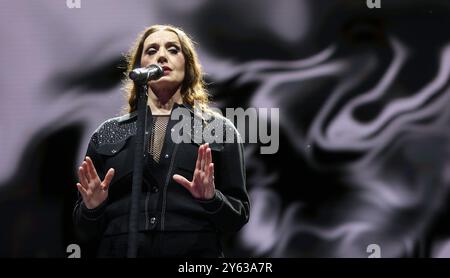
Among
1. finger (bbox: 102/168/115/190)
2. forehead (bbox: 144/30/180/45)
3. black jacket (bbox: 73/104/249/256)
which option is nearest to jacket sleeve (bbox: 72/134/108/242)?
black jacket (bbox: 73/104/249/256)

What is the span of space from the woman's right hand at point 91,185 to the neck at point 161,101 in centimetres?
45

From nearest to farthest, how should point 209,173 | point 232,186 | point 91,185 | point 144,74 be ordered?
point 144,74, point 209,173, point 91,185, point 232,186

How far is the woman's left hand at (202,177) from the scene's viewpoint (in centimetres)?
236

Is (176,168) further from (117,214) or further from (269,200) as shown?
(269,200)

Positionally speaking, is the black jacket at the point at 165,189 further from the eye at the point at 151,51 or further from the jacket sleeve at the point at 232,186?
the eye at the point at 151,51

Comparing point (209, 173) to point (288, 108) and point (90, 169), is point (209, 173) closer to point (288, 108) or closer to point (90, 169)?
point (90, 169)

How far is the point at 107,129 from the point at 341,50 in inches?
43.3

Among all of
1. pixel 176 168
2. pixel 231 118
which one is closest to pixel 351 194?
pixel 231 118

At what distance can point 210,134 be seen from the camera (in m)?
2.83

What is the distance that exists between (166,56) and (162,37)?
0.10 metres

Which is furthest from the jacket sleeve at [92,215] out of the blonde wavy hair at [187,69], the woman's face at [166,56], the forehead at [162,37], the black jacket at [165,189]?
the forehead at [162,37]

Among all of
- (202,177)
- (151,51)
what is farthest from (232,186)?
(151,51)

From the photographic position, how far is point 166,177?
8.77ft

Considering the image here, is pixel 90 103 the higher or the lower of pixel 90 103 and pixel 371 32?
the lower
